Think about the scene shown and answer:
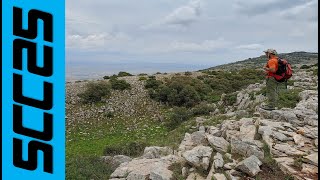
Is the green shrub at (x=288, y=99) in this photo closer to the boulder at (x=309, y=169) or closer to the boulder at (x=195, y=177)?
the boulder at (x=309, y=169)

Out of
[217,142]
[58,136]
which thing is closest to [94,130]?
[217,142]

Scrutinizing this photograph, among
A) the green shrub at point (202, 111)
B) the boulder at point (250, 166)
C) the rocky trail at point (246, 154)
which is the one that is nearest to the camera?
A: the boulder at point (250, 166)

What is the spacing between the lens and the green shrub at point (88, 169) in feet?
33.9

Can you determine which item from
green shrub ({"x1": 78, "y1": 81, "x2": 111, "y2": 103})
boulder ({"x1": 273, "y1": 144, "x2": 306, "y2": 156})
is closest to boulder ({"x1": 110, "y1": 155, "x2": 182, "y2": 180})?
boulder ({"x1": 273, "y1": 144, "x2": 306, "y2": 156})

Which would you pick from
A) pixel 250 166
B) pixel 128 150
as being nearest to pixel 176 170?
pixel 250 166

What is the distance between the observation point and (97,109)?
25250 mm

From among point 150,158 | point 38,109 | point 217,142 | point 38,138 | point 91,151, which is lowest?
point 91,151

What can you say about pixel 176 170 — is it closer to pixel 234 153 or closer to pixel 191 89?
pixel 234 153

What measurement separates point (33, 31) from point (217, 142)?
630 centimetres

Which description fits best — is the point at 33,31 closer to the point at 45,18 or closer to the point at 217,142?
the point at 45,18

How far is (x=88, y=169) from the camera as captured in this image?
1090 centimetres

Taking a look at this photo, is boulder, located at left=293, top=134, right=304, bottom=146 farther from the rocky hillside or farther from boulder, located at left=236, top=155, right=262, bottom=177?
Result: boulder, located at left=236, top=155, right=262, bottom=177

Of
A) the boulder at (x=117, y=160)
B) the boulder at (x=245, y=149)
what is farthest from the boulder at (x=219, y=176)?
the boulder at (x=117, y=160)

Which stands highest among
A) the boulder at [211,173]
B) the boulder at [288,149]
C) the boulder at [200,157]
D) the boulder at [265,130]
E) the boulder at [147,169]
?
the boulder at [265,130]
